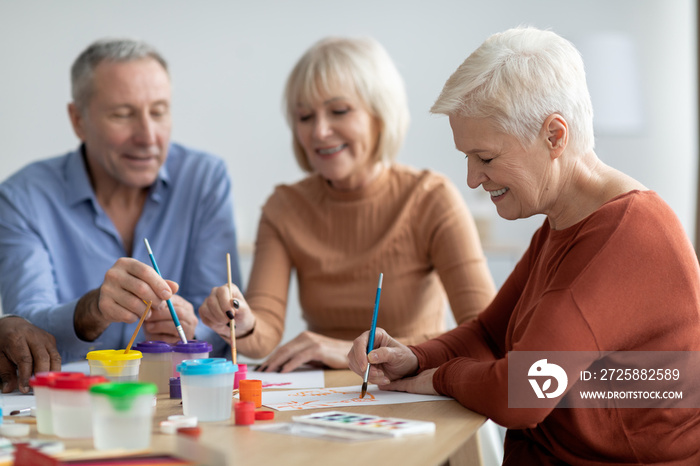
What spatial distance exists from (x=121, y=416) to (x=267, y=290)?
1.15 m

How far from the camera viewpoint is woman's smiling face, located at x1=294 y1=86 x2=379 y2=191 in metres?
2.05

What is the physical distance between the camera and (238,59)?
4195mm

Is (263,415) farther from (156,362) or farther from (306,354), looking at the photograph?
(306,354)

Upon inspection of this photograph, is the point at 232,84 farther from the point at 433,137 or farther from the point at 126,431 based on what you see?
the point at 126,431

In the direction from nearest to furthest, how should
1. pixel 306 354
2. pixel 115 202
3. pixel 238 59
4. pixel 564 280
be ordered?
1. pixel 564 280
2. pixel 306 354
3. pixel 115 202
4. pixel 238 59

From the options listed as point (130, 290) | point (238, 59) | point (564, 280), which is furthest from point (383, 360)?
point (238, 59)

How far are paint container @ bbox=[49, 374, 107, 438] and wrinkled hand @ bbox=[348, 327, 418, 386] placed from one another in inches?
19.7

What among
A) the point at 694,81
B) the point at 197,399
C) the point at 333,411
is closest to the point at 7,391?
the point at 197,399

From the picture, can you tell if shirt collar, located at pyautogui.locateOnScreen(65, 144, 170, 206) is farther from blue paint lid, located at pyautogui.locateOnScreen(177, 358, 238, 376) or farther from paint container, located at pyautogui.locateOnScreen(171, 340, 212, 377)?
blue paint lid, located at pyautogui.locateOnScreen(177, 358, 238, 376)

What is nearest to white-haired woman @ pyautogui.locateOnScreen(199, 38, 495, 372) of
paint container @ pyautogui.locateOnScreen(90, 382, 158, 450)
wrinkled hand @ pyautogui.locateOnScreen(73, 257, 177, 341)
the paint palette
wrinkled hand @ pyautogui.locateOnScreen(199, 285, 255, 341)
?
wrinkled hand @ pyautogui.locateOnScreen(199, 285, 255, 341)

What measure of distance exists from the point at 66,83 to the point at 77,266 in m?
2.43

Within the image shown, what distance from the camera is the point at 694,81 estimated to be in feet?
12.6

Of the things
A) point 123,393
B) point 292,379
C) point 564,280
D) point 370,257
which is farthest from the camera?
point 370,257

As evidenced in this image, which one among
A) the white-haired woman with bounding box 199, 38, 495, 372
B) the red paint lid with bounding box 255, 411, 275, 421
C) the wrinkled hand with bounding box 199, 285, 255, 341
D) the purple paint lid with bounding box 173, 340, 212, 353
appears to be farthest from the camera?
the white-haired woman with bounding box 199, 38, 495, 372
